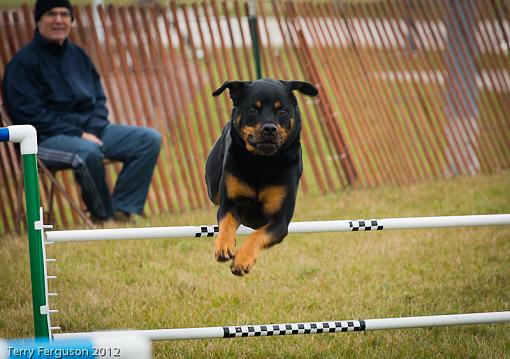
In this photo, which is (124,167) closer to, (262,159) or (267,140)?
(262,159)

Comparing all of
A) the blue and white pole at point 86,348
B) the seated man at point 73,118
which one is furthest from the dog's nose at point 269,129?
the seated man at point 73,118

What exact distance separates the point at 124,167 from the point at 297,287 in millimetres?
2182

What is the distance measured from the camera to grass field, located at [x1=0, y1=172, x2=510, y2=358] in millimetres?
4406

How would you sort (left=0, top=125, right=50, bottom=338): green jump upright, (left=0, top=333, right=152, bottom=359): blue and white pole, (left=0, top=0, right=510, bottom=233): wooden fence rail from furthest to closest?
(left=0, top=0, right=510, bottom=233): wooden fence rail, (left=0, top=125, right=50, bottom=338): green jump upright, (left=0, top=333, right=152, bottom=359): blue and white pole

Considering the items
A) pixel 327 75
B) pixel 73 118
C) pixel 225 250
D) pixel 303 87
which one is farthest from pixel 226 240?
pixel 327 75

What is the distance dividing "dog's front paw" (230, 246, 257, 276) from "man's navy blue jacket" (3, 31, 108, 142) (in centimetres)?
344

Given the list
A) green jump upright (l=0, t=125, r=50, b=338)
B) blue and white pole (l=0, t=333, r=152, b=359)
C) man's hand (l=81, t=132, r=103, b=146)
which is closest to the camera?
blue and white pole (l=0, t=333, r=152, b=359)

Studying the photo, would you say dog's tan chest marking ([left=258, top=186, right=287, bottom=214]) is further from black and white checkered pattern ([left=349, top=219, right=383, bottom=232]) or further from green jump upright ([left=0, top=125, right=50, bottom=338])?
green jump upright ([left=0, top=125, right=50, bottom=338])

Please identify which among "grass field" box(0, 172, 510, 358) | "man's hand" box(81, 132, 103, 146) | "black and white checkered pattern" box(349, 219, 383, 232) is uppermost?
"man's hand" box(81, 132, 103, 146)

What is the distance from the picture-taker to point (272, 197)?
3.85m

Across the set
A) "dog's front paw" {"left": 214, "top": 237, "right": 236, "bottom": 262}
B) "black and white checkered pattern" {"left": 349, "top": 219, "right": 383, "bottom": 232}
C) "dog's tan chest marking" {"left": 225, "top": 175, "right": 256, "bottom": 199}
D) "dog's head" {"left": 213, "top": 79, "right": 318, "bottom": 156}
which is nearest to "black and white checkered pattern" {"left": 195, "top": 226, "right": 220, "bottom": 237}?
"dog's front paw" {"left": 214, "top": 237, "right": 236, "bottom": 262}

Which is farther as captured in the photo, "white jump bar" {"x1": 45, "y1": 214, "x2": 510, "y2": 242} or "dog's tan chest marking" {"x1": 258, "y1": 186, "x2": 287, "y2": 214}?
"dog's tan chest marking" {"x1": 258, "y1": 186, "x2": 287, "y2": 214}

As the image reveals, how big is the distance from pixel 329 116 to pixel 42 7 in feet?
9.96

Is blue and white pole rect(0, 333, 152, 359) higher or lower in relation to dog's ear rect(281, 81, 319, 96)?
lower
